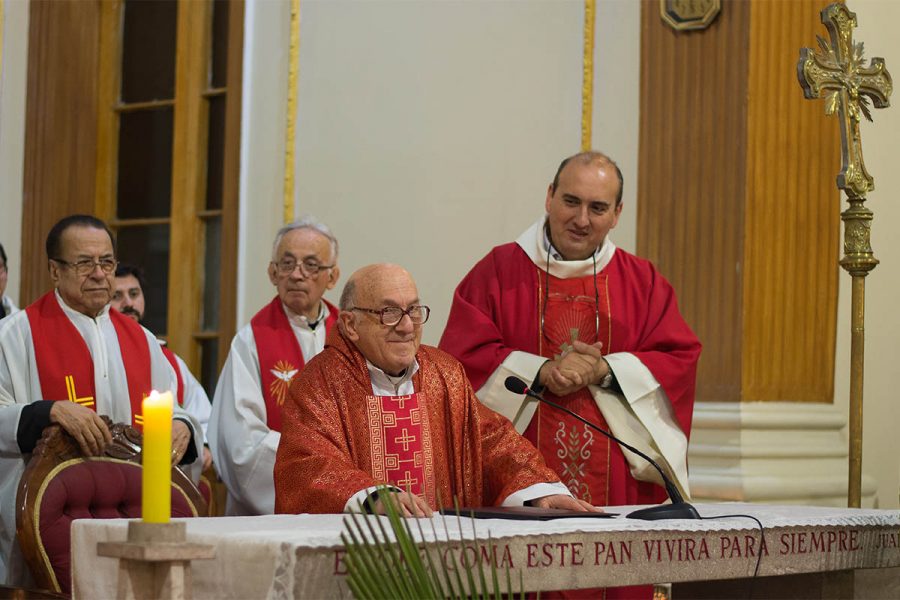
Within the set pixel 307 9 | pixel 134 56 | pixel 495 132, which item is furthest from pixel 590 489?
pixel 134 56

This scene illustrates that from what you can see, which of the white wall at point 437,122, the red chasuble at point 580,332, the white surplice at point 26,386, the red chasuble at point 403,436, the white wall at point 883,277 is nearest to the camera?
the red chasuble at point 403,436

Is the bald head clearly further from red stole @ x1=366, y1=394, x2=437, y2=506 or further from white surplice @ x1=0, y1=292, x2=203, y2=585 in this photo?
white surplice @ x1=0, y1=292, x2=203, y2=585

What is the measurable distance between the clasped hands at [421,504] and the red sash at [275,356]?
6.44 feet

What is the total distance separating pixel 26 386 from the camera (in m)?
5.03

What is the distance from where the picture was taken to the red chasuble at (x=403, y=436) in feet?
12.3

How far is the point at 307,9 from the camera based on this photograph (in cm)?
810

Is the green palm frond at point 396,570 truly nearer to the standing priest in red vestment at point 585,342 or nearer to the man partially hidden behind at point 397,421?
the man partially hidden behind at point 397,421

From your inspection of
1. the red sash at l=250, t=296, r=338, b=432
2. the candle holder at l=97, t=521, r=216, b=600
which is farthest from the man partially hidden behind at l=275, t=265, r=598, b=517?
the red sash at l=250, t=296, r=338, b=432

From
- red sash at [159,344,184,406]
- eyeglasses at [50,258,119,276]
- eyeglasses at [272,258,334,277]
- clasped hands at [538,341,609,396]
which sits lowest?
red sash at [159,344,184,406]

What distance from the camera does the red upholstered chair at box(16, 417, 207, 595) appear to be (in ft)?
13.9

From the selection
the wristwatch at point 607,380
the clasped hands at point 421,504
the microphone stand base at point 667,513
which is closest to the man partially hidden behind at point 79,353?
the wristwatch at point 607,380

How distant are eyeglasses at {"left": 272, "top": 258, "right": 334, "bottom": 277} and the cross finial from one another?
2.02 metres

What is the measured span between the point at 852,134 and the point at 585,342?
1.17 meters

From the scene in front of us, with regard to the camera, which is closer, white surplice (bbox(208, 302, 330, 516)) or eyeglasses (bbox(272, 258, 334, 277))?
white surplice (bbox(208, 302, 330, 516))
